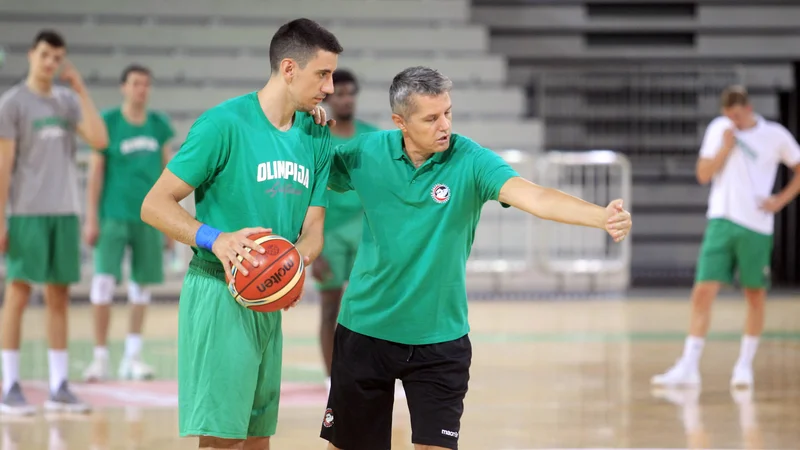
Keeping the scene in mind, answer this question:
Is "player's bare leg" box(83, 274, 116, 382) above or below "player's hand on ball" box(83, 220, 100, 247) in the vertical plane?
below

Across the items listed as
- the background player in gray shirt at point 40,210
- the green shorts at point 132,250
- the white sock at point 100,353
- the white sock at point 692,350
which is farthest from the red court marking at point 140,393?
the white sock at point 692,350

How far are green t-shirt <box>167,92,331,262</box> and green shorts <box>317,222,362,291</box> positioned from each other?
2.91 m

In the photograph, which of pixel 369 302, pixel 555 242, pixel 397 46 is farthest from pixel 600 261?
pixel 369 302

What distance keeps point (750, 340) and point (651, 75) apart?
7765 mm

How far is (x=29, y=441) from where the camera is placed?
5.11 metres

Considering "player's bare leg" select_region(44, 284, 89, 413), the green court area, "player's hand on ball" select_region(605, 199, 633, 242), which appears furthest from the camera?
the green court area

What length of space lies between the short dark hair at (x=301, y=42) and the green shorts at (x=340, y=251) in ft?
9.80

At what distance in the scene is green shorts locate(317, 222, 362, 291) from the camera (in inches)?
245

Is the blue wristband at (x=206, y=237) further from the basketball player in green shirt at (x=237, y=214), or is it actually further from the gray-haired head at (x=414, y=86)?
the gray-haired head at (x=414, y=86)

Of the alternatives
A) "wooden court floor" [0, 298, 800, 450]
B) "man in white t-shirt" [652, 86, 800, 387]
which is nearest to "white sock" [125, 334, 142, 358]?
"wooden court floor" [0, 298, 800, 450]

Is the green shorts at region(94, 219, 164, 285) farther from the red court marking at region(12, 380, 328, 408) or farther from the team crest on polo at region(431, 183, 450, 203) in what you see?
the team crest on polo at region(431, 183, 450, 203)

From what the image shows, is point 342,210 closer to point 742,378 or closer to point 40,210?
point 40,210

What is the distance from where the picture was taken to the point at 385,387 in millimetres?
3557

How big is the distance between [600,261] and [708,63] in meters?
3.97
